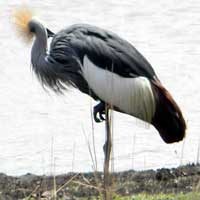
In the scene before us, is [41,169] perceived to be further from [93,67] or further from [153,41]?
[153,41]

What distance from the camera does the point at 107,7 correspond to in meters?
13.3

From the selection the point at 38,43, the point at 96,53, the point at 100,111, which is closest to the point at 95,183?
the point at 100,111

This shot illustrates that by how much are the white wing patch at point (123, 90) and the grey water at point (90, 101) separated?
0.36m

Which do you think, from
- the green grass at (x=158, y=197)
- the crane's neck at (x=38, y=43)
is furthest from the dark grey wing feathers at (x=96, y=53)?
the green grass at (x=158, y=197)

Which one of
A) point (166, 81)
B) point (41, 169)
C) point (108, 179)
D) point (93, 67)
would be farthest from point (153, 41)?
point (108, 179)

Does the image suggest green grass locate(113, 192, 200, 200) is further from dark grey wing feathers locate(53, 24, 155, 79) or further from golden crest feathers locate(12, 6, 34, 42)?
golden crest feathers locate(12, 6, 34, 42)

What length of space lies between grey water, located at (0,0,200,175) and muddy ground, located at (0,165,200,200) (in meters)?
0.24

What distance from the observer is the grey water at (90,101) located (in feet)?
27.8

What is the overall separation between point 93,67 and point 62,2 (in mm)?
6486

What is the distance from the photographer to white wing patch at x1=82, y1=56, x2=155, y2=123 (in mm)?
7137

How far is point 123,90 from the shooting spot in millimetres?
7258

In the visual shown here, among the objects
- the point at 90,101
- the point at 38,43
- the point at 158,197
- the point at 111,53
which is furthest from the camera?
the point at 90,101

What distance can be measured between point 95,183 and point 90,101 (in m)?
2.00

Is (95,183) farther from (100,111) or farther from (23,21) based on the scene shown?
(23,21)
